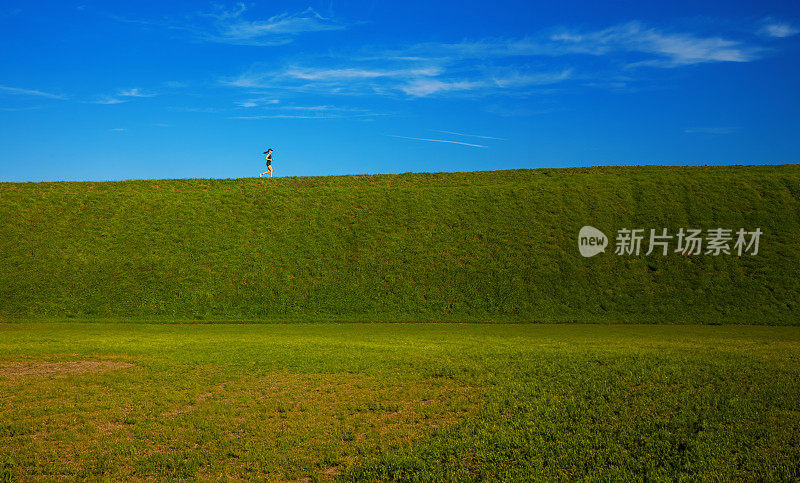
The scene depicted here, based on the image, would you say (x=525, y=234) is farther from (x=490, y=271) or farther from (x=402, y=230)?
(x=402, y=230)

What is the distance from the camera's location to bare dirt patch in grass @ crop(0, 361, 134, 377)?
38.3ft

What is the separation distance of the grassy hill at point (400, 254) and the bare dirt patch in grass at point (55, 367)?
932cm

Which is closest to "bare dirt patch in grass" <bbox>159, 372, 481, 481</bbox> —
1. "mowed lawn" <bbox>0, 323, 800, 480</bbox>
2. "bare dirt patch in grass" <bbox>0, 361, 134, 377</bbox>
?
"mowed lawn" <bbox>0, 323, 800, 480</bbox>

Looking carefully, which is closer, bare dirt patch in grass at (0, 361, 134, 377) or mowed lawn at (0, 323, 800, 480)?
mowed lawn at (0, 323, 800, 480)

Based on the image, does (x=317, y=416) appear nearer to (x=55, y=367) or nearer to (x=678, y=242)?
(x=55, y=367)

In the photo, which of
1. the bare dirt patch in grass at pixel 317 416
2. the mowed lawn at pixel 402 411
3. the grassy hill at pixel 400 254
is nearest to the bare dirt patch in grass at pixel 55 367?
the mowed lawn at pixel 402 411

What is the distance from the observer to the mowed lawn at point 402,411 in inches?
251

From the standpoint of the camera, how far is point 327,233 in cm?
2973

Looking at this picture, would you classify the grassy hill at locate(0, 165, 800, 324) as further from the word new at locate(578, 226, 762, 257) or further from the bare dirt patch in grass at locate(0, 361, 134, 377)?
the bare dirt patch in grass at locate(0, 361, 134, 377)

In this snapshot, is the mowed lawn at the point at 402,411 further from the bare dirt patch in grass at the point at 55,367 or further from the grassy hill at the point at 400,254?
the grassy hill at the point at 400,254

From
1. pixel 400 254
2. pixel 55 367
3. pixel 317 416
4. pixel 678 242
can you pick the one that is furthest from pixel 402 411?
pixel 678 242

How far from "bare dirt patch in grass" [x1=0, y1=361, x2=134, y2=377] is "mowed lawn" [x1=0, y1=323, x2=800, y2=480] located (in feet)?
0.29

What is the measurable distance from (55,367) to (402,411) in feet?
33.3

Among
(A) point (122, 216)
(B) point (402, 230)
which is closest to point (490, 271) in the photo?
(B) point (402, 230)
